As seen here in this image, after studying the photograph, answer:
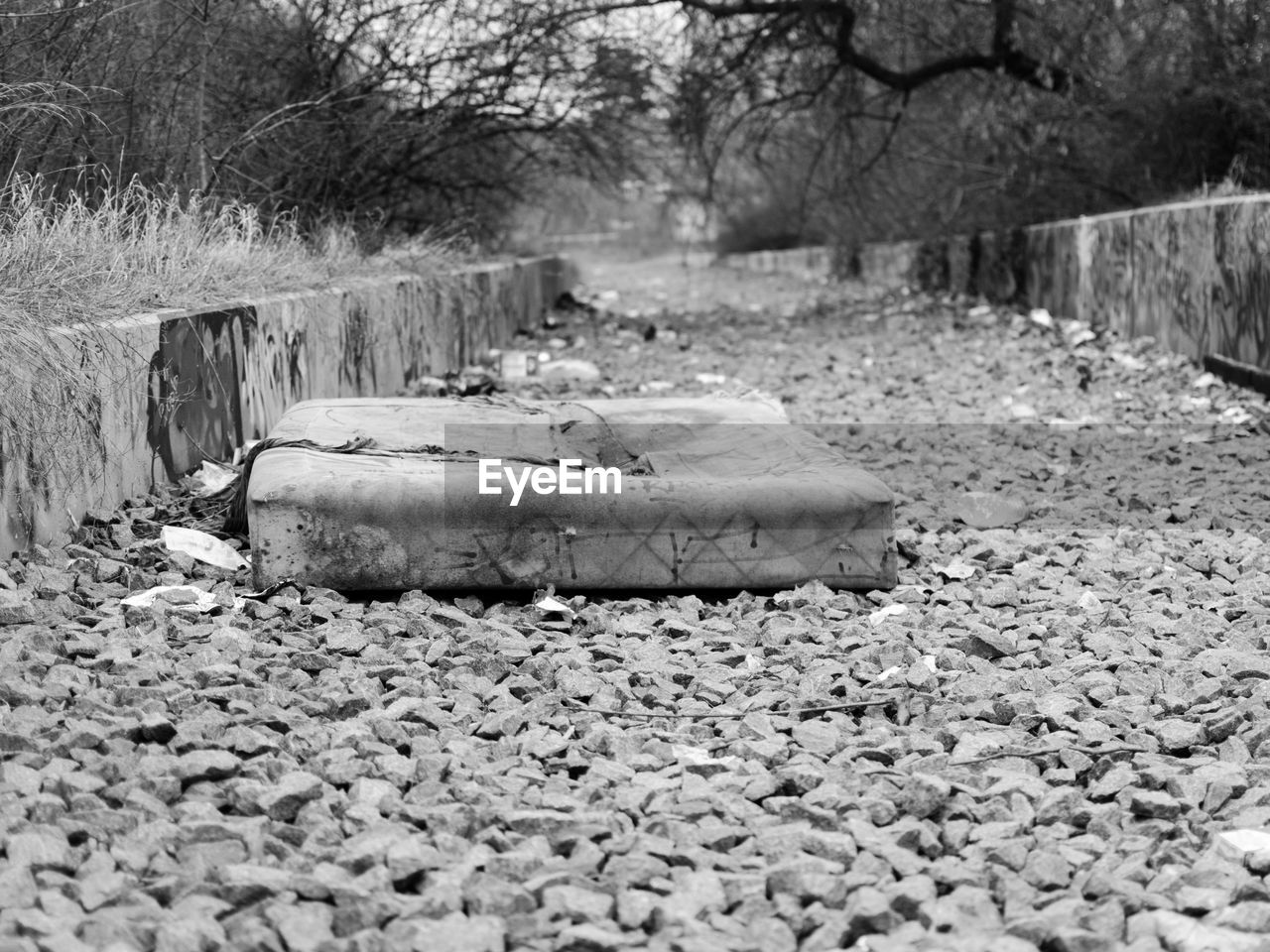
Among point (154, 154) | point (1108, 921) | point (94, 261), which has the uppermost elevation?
point (154, 154)

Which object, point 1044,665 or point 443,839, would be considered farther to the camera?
point 1044,665

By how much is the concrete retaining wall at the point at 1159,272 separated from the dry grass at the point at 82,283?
186 inches

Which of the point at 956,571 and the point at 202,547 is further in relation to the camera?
the point at 956,571

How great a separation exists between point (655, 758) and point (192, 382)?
268 cm

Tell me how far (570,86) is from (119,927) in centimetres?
1057

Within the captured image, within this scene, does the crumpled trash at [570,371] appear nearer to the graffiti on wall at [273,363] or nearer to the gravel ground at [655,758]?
the graffiti on wall at [273,363]

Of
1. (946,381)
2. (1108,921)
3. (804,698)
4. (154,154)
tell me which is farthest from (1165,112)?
(1108,921)

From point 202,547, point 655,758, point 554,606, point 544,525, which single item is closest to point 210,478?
point 202,547

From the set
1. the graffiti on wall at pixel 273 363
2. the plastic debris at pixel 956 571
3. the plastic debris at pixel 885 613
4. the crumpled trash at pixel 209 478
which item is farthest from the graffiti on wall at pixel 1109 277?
the crumpled trash at pixel 209 478

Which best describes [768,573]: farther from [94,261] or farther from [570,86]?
[570,86]

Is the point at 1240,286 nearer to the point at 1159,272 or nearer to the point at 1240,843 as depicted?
the point at 1159,272

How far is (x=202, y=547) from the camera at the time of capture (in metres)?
3.86

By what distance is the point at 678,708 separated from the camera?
2904 mm

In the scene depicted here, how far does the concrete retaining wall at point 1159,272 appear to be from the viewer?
769cm
